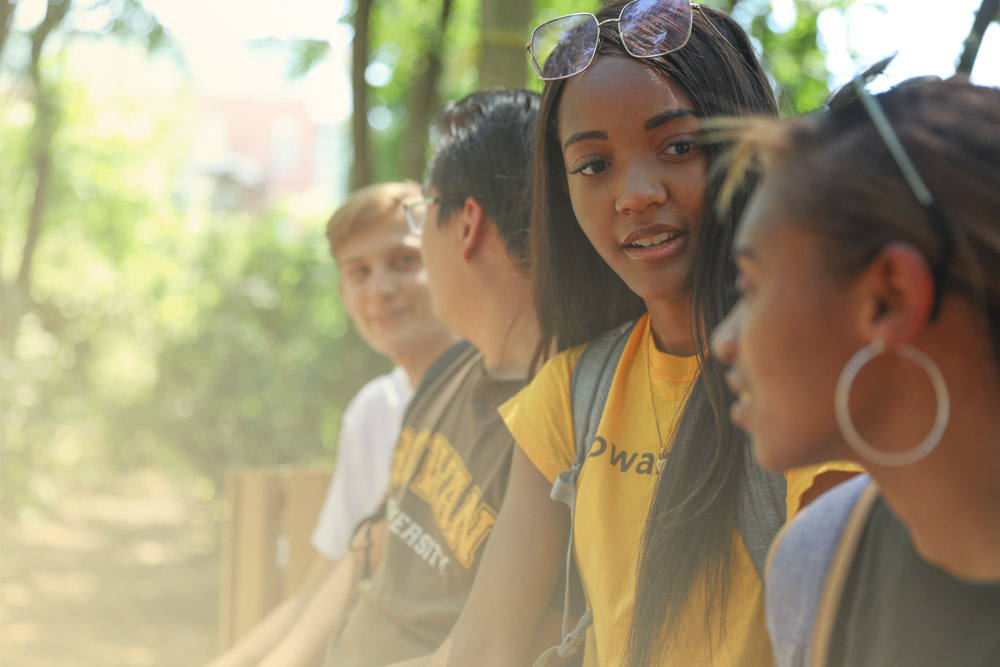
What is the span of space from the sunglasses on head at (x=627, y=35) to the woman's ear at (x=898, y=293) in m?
0.95

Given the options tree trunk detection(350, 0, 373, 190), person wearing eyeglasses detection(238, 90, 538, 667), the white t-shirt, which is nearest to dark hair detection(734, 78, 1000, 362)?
person wearing eyeglasses detection(238, 90, 538, 667)

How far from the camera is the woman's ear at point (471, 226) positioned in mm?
2682

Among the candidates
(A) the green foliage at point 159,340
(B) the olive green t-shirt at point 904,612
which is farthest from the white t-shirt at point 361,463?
(A) the green foliage at point 159,340

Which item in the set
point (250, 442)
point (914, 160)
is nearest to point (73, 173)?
point (250, 442)

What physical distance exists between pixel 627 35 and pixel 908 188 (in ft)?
3.15

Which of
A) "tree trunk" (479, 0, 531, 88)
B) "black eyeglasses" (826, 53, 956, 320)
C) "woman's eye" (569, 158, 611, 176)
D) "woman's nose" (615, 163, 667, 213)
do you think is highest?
"tree trunk" (479, 0, 531, 88)

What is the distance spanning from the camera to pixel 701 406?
1809 millimetres

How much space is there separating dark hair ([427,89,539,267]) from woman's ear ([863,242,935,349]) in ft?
4.94

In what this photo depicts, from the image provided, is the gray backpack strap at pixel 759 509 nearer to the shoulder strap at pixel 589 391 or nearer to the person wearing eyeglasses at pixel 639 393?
the person wearing eyeglasses at pixel 639 393

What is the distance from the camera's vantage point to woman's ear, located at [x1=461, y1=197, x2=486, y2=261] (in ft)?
8.80

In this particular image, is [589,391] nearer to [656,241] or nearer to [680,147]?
[656,241]

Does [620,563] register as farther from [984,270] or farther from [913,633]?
[984,270]

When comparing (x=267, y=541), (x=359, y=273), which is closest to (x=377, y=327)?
(x=359, y=273)

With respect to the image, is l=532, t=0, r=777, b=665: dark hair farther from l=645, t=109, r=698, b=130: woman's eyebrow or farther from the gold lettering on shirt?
the gold lettering on shirt
